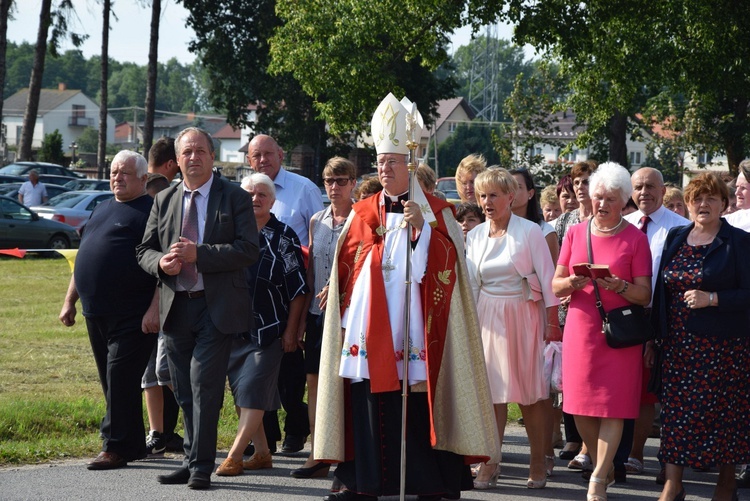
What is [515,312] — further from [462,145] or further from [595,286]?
[462,145]

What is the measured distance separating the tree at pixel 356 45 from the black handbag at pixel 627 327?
16722 millimetres

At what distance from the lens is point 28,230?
26.5 metres

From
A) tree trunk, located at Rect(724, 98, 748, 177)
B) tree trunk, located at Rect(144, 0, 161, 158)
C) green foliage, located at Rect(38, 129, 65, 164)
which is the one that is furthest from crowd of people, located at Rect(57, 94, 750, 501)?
green foliage, located at Rect(38, 129, 65, 164)

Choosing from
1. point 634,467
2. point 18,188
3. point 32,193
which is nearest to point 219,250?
point 634,467

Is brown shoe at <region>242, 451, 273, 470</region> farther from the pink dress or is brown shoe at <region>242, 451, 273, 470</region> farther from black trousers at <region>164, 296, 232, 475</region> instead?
the pink dress

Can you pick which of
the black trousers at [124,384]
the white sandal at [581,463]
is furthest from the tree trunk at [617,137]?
the black trousers at [124,384]

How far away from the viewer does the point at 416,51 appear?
24391 millimetres

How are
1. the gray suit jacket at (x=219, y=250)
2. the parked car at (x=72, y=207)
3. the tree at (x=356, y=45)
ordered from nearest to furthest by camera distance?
the gray suit jacket at (x=219, y=250)
the tree at (x=356, y=45)
the parked car at (x=72, y=207)

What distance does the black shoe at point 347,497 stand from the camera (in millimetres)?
6699

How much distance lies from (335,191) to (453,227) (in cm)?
121

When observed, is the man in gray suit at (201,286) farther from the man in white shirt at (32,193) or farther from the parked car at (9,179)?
the parked car at (9,179)

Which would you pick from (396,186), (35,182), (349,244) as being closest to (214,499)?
(349,244)

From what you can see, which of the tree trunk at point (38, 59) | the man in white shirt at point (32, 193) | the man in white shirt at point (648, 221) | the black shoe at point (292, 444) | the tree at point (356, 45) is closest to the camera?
the man in white shirt at point (648, 221)

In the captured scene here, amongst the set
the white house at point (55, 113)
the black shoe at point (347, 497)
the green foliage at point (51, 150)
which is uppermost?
the white house at point (55, 113)
